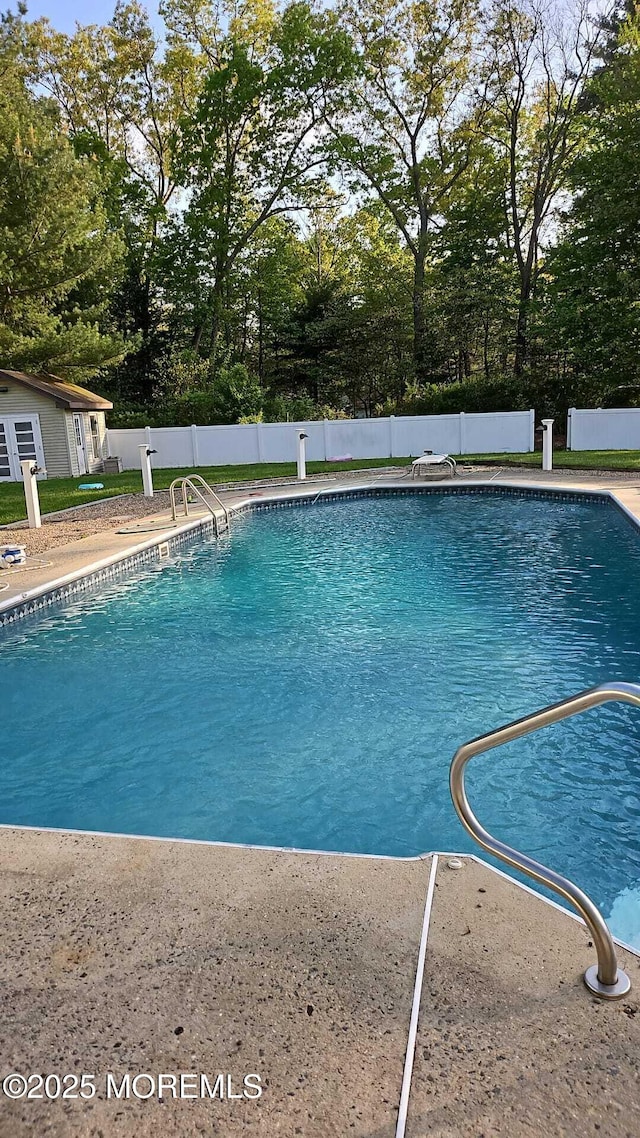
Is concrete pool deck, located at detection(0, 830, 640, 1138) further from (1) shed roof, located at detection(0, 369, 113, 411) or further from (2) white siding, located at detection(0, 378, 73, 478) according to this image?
(2) white siding, located at detection(0, 378, 73, 478)

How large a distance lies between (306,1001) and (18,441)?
64.0 ft

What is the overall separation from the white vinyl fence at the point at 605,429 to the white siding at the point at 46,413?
13.2m

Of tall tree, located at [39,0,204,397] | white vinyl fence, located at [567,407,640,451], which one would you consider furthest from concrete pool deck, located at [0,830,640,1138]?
tall tree, located at [39,0,204,397]

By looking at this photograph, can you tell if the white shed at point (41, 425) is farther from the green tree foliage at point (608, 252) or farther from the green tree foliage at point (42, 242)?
the green tree foliage at point (608, 252)

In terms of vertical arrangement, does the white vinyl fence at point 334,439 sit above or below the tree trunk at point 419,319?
below

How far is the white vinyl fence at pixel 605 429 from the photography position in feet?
65.3

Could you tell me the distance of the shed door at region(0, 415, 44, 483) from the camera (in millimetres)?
19359

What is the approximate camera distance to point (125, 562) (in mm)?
9773

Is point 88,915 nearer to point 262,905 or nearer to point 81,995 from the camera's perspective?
point 81,995

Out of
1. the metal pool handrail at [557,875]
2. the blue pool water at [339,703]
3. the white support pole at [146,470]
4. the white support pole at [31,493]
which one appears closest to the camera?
the metal pool handrail at [557,875]

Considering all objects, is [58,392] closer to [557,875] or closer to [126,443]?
[126,443]

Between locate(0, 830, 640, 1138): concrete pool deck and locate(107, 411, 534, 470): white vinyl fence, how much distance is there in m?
19.0

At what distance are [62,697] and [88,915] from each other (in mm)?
3390

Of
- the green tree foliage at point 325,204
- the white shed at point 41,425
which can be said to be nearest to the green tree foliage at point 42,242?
the green tree foliage at point 325,204
